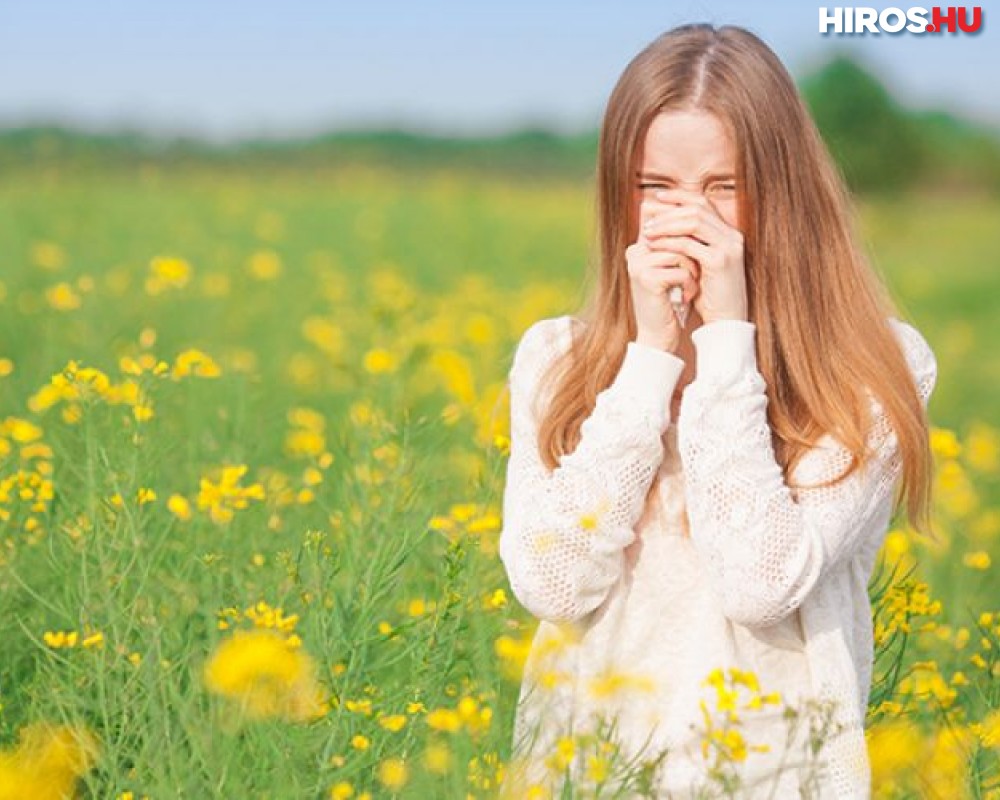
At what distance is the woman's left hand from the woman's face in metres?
0.03

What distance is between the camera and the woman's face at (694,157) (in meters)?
2.22

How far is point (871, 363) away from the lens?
2279 millimetres

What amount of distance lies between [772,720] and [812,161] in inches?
29.1

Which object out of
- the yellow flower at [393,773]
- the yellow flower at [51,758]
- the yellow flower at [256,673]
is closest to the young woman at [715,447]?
the yellow flower at [393,773]

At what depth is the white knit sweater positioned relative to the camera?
2.09 meters

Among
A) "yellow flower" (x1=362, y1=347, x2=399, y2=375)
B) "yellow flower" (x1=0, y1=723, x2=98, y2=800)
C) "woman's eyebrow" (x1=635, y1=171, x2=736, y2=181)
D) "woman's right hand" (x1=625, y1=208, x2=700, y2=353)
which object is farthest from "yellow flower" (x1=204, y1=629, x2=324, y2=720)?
"yellow flower" (x1=362, y1=347, x2=399, y2=375)

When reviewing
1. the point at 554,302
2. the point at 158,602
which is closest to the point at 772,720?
the point at 158,602

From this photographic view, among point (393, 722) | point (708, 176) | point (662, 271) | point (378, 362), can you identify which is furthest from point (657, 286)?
point (378, 362)

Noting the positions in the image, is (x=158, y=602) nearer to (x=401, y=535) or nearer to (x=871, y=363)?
(x=401, y=535)

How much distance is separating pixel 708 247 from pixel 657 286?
8 cm

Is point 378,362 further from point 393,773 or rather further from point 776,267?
point 393,773

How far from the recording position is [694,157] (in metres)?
2.22

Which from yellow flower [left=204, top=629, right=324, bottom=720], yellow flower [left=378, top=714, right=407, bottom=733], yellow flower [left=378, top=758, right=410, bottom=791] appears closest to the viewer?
yellow flower [left=204, top=629, right=324, bottom=720]

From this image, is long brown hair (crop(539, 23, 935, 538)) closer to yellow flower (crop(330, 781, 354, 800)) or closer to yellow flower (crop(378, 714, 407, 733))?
yellow flower (crop(378, 714, 407, 733))
